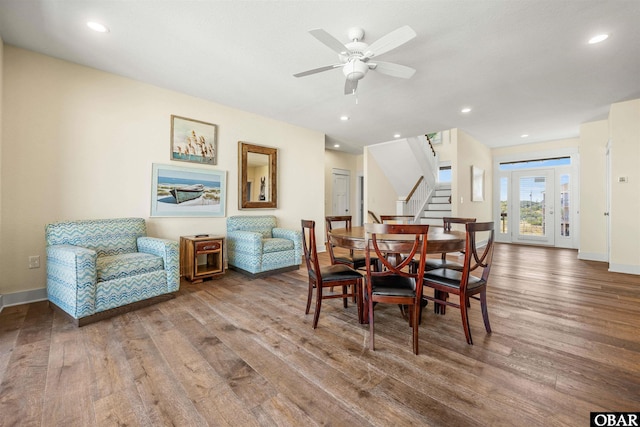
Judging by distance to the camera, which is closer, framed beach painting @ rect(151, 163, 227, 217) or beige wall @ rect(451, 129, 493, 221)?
framed beach painting @ rect(151, 163, 227, 217)

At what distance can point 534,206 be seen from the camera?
23.2ft

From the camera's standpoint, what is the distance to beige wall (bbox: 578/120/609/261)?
504 centimetres

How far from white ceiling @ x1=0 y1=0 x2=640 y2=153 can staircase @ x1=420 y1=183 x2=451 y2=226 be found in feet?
9.23

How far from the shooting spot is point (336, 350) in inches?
73.7

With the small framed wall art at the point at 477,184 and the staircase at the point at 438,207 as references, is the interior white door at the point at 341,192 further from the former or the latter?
the small framed wall art at the point at 477,184

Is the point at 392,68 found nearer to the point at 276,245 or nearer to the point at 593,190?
the point at 276,245

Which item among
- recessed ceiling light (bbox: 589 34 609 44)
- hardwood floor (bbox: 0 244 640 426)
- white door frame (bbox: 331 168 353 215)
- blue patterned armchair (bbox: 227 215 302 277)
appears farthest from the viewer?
white door frame (bbox: 331 168 353 215)

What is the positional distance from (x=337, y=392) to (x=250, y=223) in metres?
3.26

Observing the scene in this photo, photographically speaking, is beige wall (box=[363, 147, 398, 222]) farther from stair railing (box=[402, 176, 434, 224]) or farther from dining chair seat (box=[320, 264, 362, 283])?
dining chair seat (box=[320, 264, 362, 283])

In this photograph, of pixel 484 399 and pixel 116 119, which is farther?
pixel 116 119

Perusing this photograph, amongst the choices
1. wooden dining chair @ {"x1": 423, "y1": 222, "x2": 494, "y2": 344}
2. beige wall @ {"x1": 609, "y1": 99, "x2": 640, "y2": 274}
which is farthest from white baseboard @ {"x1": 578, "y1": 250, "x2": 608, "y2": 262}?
wooden dining chair @ {"x1": 423, "y1": 222, "x2": 494, "y2": 344}

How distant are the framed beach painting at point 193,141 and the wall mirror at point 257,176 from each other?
466 millimetres

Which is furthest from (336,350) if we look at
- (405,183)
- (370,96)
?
(405,183)

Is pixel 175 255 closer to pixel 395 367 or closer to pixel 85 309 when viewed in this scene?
pixel 85 309
